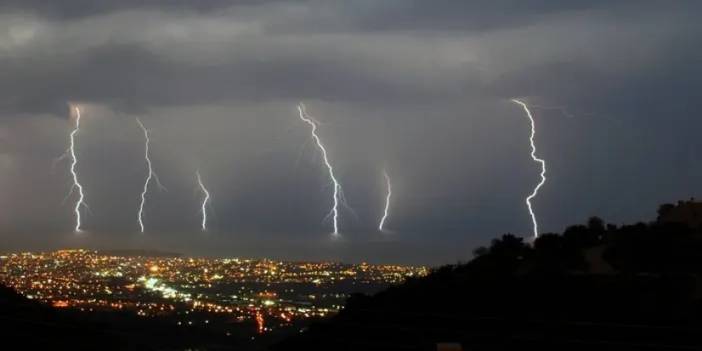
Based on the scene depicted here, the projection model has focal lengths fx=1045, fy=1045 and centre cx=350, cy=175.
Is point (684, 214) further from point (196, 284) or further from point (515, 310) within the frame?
point (196, 284)

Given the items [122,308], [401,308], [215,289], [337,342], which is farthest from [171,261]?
[337,342]

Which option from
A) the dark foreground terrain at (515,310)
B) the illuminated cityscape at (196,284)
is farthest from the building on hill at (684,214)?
the illuminated cityscape at (196,284)

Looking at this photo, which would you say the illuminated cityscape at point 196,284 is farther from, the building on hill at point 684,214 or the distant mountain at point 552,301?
the building on hill at point 684,214

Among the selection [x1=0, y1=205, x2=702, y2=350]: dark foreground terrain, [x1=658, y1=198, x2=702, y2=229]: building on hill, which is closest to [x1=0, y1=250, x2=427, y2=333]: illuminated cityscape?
[x1=0, y1=205, x2=702, y2=350]: dark foreground terrain

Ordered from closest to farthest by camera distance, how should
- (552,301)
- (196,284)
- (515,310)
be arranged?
(515,310)
(552,301)
(196,284)

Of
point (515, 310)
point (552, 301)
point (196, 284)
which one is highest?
point (196, 284)

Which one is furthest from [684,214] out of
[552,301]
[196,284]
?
[196,284]
